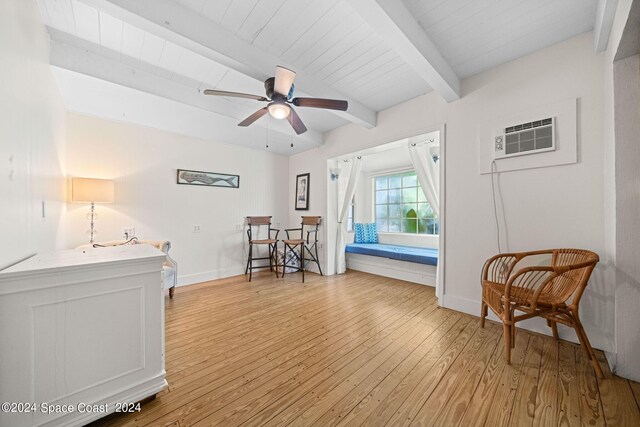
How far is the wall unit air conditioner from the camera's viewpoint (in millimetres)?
2010

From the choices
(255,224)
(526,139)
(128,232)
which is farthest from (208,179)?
(526,139)

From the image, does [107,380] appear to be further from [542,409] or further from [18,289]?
[542,409]

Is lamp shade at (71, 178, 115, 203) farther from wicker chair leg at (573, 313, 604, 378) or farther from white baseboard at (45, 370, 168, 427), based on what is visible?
wicker chair leg at (573, 313, 604, 378)

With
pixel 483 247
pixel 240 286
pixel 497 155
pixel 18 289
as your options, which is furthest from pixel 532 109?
pixel 240 286

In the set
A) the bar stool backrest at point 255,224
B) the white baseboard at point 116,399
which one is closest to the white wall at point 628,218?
the white baseboard at point 116,399

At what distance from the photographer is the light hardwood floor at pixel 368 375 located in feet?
4.06

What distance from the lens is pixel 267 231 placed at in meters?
4.59

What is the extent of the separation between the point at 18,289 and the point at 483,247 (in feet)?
10.8

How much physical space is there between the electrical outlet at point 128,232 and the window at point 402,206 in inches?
171

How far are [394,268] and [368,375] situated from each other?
2.55m

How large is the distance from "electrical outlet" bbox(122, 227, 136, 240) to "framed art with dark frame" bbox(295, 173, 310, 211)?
2.64 meters

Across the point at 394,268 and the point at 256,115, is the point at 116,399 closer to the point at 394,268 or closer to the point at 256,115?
the point at 256,115

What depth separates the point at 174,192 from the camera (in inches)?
139

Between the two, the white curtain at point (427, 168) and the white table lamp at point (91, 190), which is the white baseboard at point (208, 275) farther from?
the white curtain at point (427, 168)
